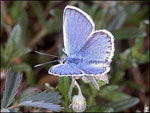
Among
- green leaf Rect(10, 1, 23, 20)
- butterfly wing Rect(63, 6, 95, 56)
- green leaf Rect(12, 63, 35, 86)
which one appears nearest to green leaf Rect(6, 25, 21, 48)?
green leaf Rect(12, 63, 35, 86)

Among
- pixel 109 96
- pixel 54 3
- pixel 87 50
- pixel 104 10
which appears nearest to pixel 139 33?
pixel 104 10

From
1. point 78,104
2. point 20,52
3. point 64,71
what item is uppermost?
point 20,52

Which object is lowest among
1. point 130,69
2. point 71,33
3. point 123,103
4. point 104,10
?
point 123,103

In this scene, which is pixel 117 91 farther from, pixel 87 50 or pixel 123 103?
pixel 87 50

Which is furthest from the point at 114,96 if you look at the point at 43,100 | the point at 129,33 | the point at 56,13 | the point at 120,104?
the point at 43,100

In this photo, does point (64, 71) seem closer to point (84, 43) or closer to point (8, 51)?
point (84, 43)

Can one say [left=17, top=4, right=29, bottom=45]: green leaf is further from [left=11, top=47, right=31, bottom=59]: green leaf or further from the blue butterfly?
the blue butterfly
